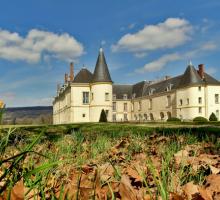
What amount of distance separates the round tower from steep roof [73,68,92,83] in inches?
84.2

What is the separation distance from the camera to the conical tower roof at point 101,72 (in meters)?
50.1

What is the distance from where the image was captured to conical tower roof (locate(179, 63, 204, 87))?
173 ft

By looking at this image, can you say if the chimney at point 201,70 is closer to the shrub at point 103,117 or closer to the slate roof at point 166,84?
the slate roof at point 166,84

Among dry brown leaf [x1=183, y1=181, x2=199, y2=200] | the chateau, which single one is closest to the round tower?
the chateau

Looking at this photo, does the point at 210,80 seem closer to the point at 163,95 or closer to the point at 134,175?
the point at 163,95

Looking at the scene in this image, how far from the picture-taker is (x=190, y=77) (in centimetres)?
5306

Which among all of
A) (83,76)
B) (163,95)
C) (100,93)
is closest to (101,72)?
(100,93)

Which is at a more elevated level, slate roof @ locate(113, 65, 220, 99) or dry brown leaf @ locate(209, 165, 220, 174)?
slate roof @ locate(113, 65, 220, 99)

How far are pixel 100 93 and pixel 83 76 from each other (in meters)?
5.56

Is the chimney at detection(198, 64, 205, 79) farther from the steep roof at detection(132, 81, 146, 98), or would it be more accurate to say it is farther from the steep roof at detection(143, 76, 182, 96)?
the steep roof at detection(132, 81, 146, 98)

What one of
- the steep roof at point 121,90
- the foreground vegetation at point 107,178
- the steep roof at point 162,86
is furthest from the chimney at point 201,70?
the foreground vegetation at point 107,178

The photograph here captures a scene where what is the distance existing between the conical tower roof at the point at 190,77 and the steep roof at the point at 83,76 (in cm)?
1516

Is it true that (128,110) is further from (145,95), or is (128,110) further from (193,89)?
(193,89)

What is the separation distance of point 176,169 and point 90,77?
168ft
